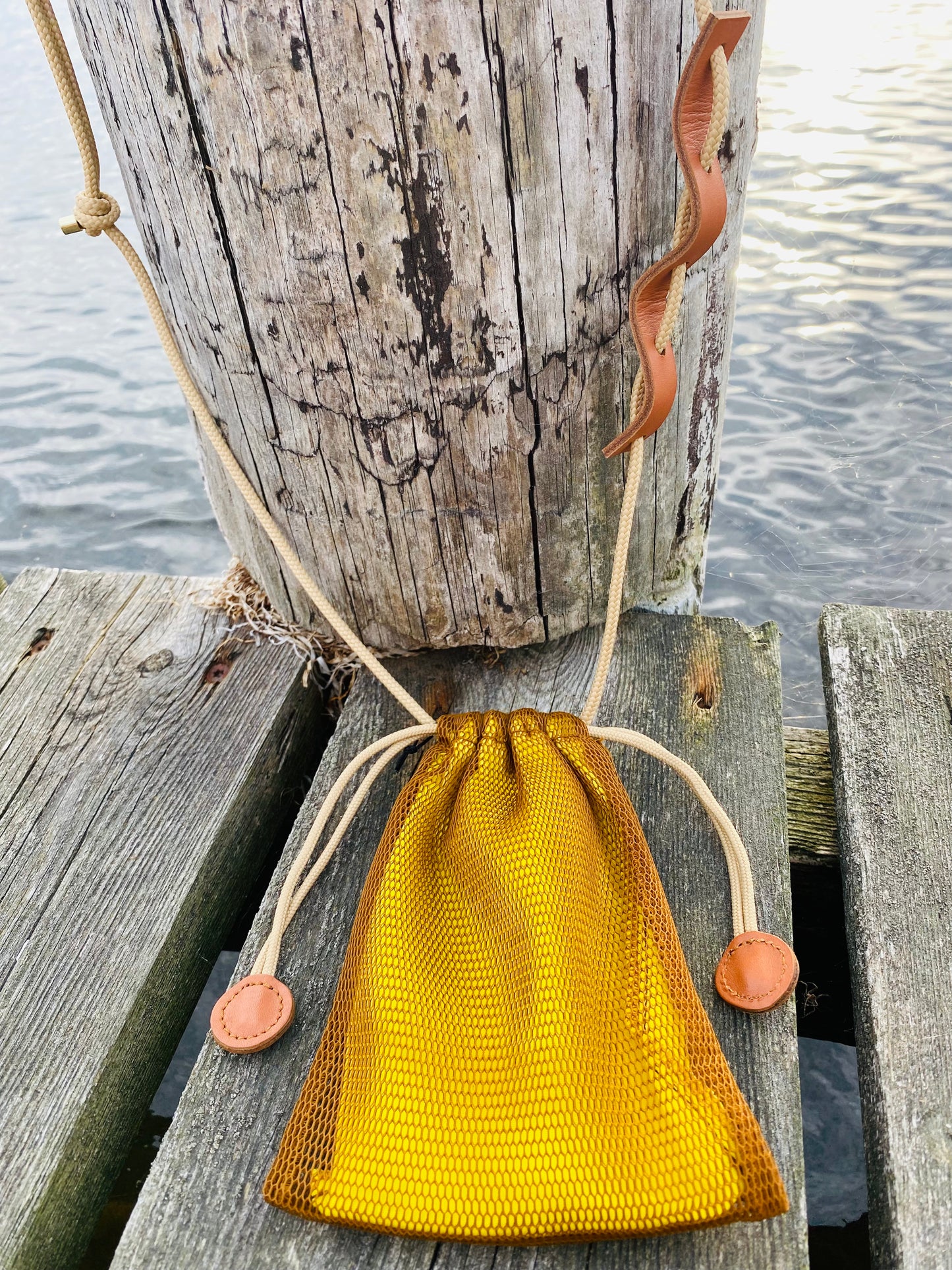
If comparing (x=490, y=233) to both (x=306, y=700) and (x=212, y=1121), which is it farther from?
(x=212, y=1121)

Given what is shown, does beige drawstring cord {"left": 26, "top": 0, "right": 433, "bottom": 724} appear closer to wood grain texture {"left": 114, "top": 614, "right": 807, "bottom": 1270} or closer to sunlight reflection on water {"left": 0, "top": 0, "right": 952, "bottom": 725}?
wood grain texture {"left": 114, "top": 614, "right": 807, "bottom": 1270}

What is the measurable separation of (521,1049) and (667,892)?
39 cm

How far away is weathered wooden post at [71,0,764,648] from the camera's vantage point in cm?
122

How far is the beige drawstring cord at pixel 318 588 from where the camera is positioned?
142 cm

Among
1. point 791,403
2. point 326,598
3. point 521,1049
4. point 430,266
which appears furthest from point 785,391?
point 521,1049

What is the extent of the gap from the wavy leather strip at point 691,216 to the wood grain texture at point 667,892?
0.52m

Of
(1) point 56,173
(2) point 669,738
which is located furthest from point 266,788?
(1) point 56,173

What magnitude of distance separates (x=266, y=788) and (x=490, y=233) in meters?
1.05

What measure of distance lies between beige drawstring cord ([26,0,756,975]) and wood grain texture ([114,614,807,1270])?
0.12ft

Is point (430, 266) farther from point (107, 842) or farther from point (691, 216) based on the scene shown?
point (107, 842)

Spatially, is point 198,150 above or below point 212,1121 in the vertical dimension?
above

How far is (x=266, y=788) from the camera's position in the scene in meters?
1.81

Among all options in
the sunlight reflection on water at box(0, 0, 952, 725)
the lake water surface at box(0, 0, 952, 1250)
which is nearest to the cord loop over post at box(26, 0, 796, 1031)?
the lake water surface at box(0, 0, 952, 1250)

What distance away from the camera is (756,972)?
1339mm
